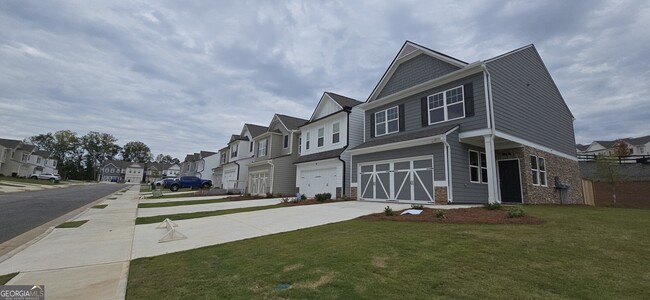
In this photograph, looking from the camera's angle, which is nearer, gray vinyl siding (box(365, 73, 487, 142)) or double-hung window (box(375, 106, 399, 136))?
gray vinyl siding (box(365, 73, 487, 142))

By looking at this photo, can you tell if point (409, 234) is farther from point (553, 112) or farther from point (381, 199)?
point (553, 112)

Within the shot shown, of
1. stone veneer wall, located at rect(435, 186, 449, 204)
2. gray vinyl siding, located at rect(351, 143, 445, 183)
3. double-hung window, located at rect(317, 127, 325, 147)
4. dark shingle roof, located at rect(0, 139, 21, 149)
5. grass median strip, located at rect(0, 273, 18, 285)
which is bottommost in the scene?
grass median strip, located at rect(0, 273, 18, 285)

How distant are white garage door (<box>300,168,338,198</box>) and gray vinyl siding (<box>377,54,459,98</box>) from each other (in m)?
6.37

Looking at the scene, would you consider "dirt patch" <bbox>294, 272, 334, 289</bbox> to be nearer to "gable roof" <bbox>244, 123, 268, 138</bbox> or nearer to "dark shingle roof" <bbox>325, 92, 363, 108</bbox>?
"dark shingle roof" <bbox>325, 92, 363, 108</bbox>

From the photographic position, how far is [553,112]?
18094 mm

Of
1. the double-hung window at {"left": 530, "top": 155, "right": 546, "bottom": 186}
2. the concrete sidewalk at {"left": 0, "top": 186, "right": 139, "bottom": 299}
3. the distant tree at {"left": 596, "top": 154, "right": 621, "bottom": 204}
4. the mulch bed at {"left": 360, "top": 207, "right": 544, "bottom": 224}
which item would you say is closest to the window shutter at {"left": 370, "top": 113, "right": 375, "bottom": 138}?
the double-hung window at {"left": 530, "top": 155, "right": 546, "bottom": 186}

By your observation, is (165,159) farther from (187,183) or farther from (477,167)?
(477,167)

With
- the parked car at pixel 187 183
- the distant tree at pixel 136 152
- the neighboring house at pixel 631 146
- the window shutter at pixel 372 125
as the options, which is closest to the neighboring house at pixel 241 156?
the parked car at pixel 187 183

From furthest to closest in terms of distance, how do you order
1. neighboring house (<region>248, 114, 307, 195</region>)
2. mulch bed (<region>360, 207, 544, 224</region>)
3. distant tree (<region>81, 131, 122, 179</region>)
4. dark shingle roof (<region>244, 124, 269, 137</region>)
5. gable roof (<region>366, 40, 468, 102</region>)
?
distant tree (<region>81, 131, 122, 179</region>), dark shingle roof (<region>244, 124, 269, 137</region>), neighboring house (<region>248, 114, 307, 195</region>), gable roof (<region>366, 40, 468, 102</region>), mulch bed (<region>360, 207, 544, 224</region>)

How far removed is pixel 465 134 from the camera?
13555 mm

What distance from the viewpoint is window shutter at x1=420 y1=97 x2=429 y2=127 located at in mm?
15656

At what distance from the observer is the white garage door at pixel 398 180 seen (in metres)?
14.0

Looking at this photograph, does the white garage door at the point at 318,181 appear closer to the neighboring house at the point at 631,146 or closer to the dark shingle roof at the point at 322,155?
the dark shingle roof at the point at 322,155

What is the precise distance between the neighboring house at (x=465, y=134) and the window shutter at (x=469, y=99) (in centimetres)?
5
